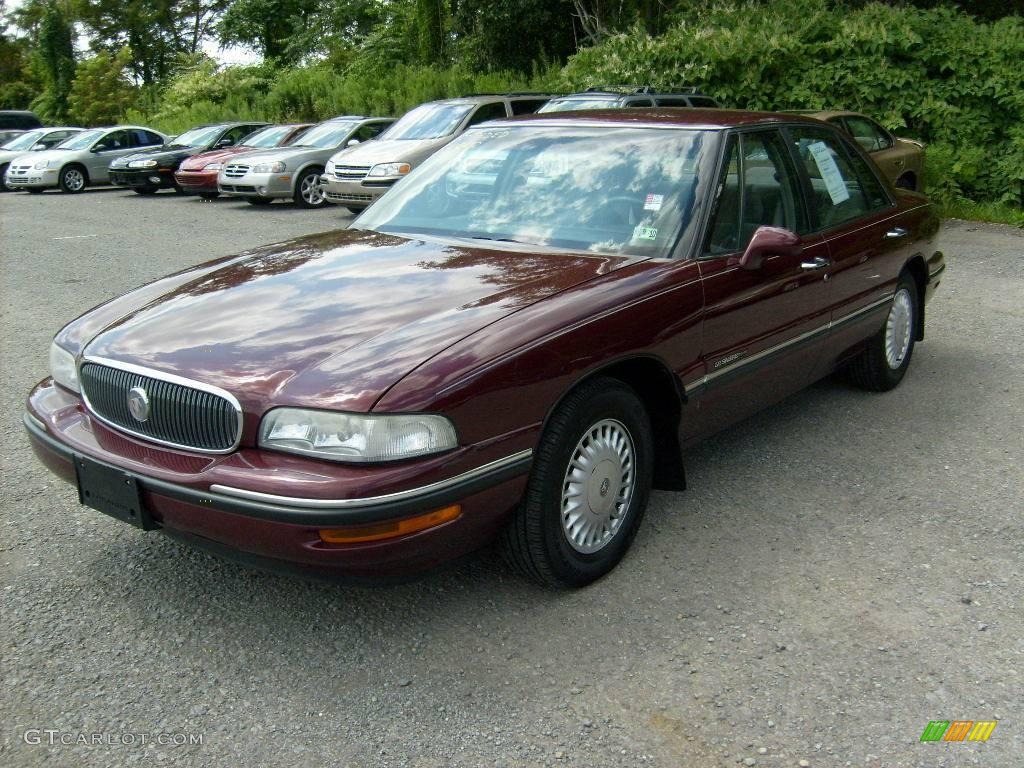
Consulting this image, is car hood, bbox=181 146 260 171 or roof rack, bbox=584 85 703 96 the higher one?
roof rack, bbox=584 85 703 96

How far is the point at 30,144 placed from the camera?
2469cm

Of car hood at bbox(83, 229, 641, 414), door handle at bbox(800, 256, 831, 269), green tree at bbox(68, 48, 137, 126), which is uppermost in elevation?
green tree at bbox(68, 48, 137, 126)

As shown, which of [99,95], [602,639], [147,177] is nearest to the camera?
[602,639]

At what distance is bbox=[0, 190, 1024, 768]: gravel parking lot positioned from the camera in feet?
8.93

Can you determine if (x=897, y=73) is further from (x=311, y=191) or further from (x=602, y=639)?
(x=602, y=639)

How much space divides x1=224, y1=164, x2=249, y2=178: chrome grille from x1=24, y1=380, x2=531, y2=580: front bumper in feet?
46.7

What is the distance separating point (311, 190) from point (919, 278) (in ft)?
40.9

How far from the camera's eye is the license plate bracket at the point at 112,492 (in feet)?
10.1

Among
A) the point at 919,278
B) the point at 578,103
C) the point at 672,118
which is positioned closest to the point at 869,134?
the point at 578,103

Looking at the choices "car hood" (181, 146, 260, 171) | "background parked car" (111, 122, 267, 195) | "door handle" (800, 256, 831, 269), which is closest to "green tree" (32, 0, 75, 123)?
"background parked car" (111, 122, 267, 195)

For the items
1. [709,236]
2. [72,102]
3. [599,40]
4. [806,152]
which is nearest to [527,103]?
[599,40]

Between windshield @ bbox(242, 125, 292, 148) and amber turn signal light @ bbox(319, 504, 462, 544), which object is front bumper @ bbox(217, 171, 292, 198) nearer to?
windshield @ bbox(242, 125, 292, 148)

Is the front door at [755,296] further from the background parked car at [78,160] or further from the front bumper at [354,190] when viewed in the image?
the background parked car at [78,160]

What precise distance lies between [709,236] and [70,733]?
2809mm
